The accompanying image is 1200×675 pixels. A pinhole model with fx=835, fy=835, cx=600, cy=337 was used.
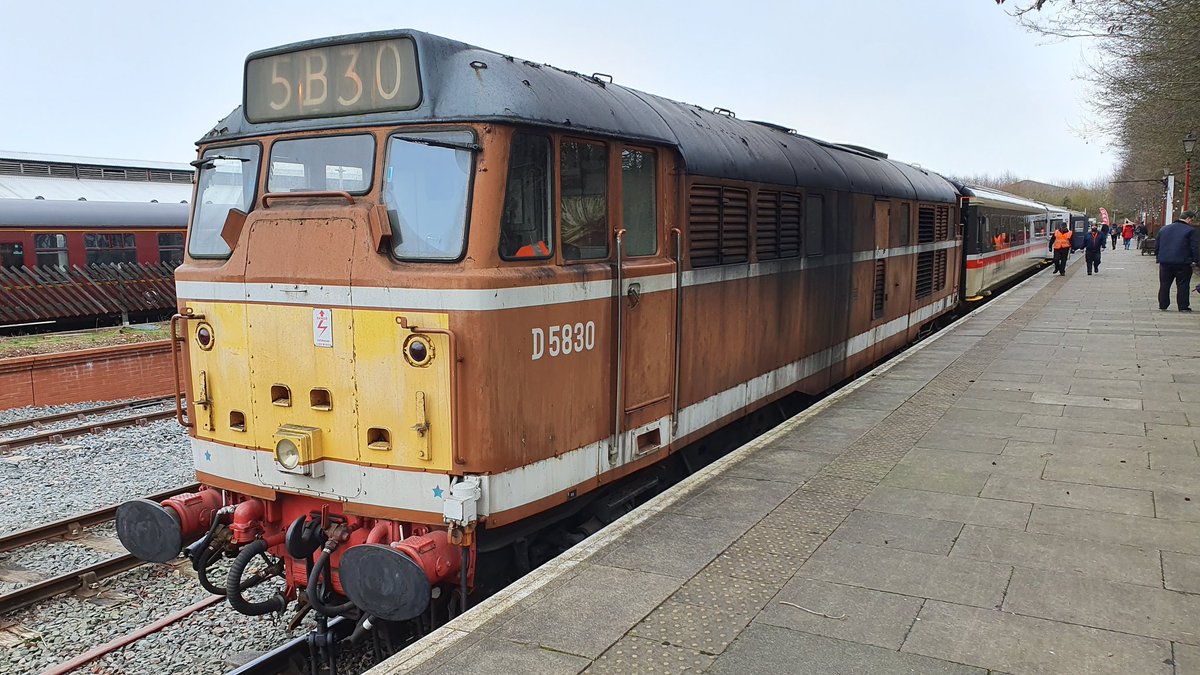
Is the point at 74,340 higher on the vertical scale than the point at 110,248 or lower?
lower

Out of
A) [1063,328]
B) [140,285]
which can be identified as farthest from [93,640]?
[140,285]

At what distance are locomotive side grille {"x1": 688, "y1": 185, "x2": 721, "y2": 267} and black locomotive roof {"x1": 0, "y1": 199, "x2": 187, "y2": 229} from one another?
64.5ft

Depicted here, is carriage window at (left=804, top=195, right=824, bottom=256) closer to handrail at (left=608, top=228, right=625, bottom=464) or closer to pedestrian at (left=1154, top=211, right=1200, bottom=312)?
handrail at (left=608, top=228, right=625, bottom=464)

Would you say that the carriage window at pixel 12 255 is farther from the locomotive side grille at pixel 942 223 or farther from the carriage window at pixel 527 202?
the locomotive side grille at pixel 942 223

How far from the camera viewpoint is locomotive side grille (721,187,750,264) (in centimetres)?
648

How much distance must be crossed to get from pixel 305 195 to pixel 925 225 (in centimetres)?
1121

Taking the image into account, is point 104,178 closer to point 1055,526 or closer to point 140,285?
point 140,285

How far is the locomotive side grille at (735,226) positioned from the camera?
21.3ft

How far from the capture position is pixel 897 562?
15.2 ft

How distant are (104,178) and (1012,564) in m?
29.9

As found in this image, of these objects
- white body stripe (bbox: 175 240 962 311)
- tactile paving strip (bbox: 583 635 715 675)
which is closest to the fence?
white body stripe (bbox: 175 240 962 311)

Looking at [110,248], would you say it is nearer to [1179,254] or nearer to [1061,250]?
[1179,254]

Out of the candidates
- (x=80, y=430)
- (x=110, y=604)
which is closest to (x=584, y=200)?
(x=110, y=604)

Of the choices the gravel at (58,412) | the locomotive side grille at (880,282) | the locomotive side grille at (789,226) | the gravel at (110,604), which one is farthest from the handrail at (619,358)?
the gravel at (58,412)
